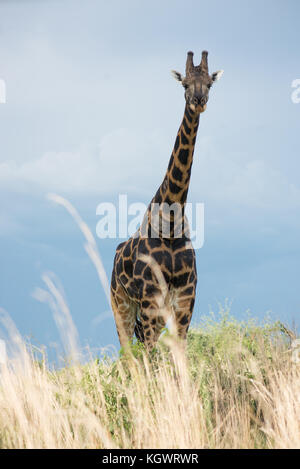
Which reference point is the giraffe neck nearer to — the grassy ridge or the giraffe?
the giraffe

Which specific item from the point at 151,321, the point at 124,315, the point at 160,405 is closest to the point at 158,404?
the point at 160,405

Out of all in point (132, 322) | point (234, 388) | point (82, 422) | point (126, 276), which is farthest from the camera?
point (132, 322)

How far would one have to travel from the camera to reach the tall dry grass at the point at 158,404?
19.3 feet

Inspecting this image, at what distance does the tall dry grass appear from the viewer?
5879 millimetres

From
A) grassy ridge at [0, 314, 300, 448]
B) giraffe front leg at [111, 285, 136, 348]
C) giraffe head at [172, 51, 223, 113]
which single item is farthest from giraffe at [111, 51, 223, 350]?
giraffe front leg at [111, 285, 136, 348]

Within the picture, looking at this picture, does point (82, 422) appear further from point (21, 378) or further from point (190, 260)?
point (190, 260)

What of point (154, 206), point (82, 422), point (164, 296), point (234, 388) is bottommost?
point (82, 422)

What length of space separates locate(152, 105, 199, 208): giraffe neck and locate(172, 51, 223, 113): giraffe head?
27cm

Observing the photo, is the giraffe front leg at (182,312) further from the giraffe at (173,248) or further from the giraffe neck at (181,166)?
the giraffe neck at (181,166)

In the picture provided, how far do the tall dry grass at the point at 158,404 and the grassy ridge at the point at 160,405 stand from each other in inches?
0.5
